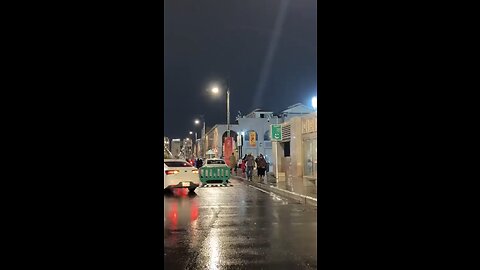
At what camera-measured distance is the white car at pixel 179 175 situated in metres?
18.7

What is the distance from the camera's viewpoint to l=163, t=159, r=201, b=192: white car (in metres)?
18.7

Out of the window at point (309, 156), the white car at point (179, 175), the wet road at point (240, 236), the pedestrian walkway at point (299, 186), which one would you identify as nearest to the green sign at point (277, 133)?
the window at point (309, 156)

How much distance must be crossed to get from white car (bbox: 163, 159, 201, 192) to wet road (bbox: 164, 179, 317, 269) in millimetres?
3709

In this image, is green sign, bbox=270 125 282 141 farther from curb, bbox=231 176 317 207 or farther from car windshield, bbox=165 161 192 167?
car windshield, bbox=165 161 192 167

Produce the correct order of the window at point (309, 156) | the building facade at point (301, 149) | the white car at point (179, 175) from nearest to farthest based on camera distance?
the white car at point (179, 175)
the window at point (309, 156)
the building facade at point (301, 149)

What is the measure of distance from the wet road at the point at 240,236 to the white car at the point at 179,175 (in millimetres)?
3709

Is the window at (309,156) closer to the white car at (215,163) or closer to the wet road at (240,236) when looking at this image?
the white car at (215,163)

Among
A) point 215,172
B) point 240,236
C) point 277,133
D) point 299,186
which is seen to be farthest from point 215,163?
point 240,236
